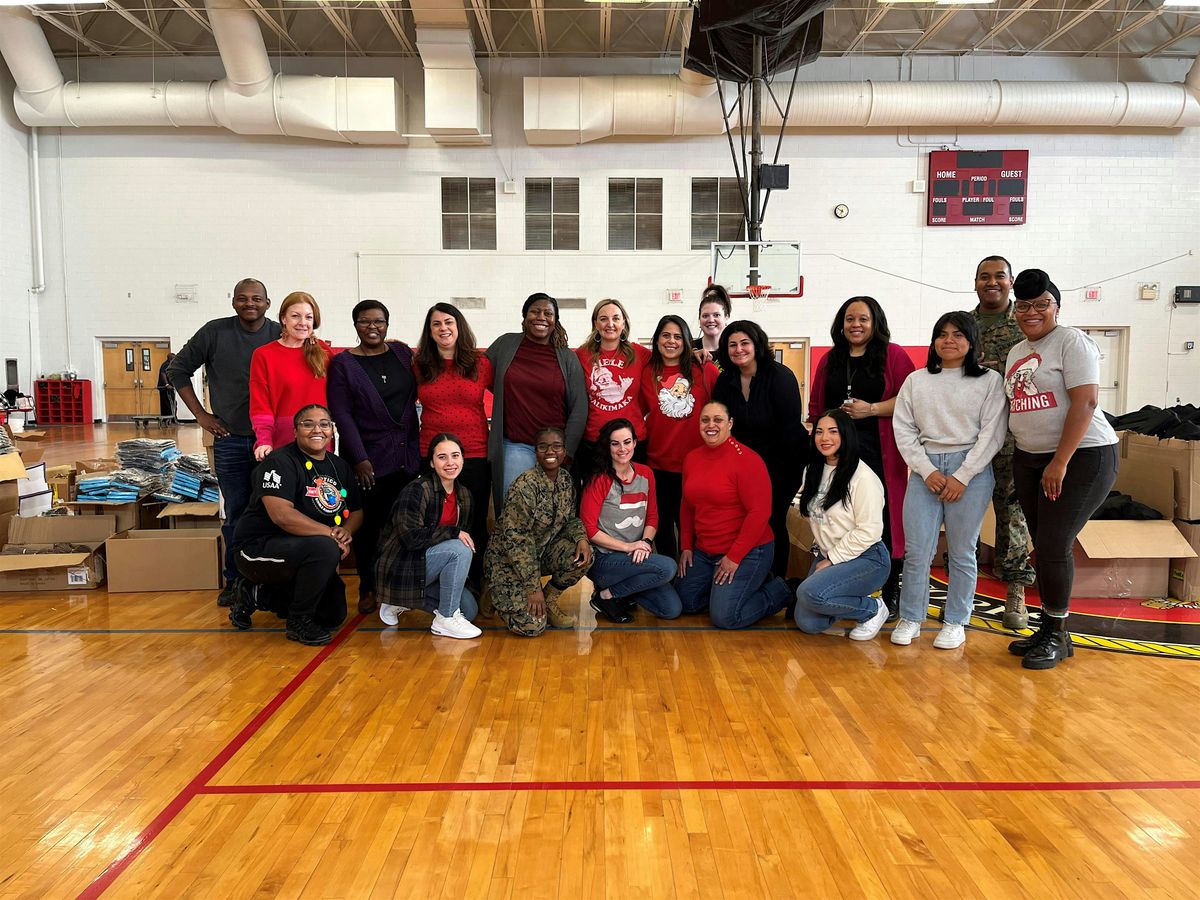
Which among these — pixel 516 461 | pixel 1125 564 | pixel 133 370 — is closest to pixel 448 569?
pixel 516 461

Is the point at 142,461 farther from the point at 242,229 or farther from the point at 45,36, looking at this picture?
the point at 45,36

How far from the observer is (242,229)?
1316cm

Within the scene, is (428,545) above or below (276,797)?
above

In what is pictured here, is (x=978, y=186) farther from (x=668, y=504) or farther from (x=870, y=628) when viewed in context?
(x=870, y=628)

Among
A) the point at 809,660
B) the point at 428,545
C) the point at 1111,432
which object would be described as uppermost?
the point at 1111,432

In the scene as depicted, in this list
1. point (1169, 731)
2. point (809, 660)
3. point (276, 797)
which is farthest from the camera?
point (809, 660)

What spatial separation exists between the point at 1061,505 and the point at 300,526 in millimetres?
3213

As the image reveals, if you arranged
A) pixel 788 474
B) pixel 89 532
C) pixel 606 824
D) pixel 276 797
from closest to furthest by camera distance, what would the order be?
pixel 606 824
pixel 276 797
pixel 788 474
pixel 89 532

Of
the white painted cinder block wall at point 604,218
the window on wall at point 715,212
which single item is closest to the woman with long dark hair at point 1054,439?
the white painted cinder block wall at point 604,218

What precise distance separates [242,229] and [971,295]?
1227 centimetres

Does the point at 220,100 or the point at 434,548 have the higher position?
the point at 220,100

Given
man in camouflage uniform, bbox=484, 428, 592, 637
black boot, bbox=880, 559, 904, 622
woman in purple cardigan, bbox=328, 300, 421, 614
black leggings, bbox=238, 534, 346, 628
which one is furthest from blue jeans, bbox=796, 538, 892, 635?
black leggings, bbox=238, 534, 346, 628

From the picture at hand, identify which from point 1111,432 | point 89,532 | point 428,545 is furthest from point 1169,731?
point 89,532

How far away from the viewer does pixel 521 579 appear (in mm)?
3627
